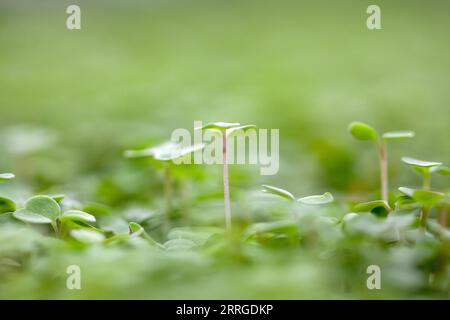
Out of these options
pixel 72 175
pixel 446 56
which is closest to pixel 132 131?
pixel 72 175

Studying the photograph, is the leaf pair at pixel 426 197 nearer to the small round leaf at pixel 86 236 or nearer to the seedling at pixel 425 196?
the seedling at pixel 425 196

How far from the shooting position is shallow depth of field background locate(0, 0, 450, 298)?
3.57 feet

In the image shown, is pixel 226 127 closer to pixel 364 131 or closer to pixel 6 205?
pixel 364 131

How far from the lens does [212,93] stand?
2.27 metres

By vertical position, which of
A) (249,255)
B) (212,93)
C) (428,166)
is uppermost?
(212,93)

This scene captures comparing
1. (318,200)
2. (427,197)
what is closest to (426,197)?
(427,197)

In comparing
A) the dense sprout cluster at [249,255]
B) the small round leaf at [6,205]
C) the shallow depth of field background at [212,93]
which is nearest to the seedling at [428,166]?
the dense sprout cluster at [249,255]

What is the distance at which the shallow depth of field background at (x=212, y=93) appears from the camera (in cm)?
109

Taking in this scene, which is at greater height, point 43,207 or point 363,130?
point 363,130

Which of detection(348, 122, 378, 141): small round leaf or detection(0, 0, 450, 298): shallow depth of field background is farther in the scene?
detection(0, 0, 450, 298): shallow depth of field background

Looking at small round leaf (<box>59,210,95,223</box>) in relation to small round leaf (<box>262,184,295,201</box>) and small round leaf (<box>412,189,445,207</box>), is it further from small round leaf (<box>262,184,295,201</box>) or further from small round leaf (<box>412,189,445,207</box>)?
small round leaf (<box>412,189,445,207</box>)

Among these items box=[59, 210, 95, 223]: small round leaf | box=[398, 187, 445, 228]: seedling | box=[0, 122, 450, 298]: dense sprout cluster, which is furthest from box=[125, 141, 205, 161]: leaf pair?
box=[398, 187, 445, 228]: seedling

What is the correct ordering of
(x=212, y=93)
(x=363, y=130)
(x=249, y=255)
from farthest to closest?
1. (x=212, y=93)
2. (x=363, y=130)
3. (x=249, y=255)

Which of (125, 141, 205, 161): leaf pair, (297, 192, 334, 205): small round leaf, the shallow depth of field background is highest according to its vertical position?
the shallow depth of field background
